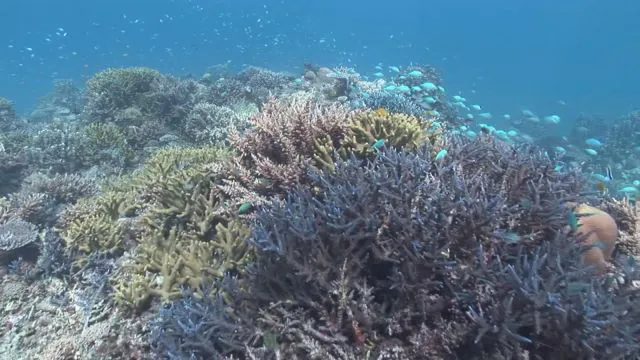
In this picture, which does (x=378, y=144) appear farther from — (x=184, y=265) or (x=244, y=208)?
(x=184, y=265)

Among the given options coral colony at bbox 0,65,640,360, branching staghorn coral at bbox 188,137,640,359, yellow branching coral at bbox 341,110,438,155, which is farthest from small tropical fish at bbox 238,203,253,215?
yellow branching coral at bbox 341,110,438,155

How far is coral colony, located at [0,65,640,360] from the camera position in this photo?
9.26 ft

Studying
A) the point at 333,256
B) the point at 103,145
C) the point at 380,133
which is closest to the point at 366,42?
the point at 103,145

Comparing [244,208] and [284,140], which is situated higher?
[284,140]

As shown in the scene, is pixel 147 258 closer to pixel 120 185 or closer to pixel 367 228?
pixel 367 228

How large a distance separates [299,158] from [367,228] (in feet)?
5.43

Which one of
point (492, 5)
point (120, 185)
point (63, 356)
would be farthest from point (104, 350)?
point (492, 5)

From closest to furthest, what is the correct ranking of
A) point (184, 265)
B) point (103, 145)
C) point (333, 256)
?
Answer: point (333, 256) < point (184, 265) < point (103, 145)

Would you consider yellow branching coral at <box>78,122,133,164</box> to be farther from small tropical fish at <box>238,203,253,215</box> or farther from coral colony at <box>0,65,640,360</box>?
small tropical fish at <box>238,203,253,215</box>

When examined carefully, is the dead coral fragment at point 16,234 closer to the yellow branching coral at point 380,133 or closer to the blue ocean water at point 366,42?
the yellow branching coral at point 380,133

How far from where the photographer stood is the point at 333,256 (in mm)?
3299

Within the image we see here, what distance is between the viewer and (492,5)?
6112 inches

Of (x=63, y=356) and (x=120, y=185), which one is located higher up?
(x=120, y=185)

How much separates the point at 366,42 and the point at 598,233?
101419 millimetres
